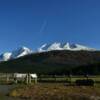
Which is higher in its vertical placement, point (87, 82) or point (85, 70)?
point (85, 70)

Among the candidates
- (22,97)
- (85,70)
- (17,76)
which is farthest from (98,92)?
(85,70)

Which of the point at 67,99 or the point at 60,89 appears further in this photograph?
the point at 60,89

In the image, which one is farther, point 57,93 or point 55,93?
point 55,93

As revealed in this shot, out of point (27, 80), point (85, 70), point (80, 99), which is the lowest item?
point (80, 99)

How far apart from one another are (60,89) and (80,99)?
7718 millimetres

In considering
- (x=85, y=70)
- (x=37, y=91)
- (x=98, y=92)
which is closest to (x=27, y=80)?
(x=37, y=91)

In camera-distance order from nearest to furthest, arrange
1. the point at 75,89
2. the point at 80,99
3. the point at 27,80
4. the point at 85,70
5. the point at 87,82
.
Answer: the point at 80,99 → the point at 75,89 → the point at 87,82 → the point at 27,80 → the point at 85,70

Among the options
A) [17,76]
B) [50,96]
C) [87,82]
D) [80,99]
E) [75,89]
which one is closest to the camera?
[80,99]

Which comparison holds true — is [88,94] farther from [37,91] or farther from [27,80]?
[27,80]

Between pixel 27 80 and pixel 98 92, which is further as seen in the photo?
pixel 27 80

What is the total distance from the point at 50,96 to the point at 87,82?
12765mm

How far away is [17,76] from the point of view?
69.1m

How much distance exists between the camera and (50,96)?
4056cm

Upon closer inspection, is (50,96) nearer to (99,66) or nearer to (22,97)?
(22,97)
